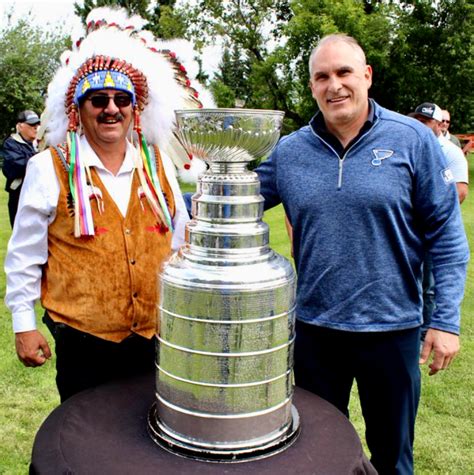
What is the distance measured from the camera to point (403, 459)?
206 centimetres

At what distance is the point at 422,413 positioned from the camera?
138 inches

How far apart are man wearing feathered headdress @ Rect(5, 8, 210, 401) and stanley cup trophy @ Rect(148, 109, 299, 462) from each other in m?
0.53

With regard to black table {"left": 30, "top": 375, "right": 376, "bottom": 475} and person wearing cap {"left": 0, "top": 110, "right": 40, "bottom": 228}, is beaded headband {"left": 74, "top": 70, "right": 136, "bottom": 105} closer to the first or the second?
black table {"left": 30, "top": 375, "right": 376, "bottom": 475}

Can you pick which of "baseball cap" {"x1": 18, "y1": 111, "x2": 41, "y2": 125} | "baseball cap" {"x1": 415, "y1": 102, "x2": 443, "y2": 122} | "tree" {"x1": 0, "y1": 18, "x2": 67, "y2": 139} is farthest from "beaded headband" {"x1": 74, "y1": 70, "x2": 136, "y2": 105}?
"tree" {"x1": 0, "y1": 18, "x2": 67, "y2": 139}

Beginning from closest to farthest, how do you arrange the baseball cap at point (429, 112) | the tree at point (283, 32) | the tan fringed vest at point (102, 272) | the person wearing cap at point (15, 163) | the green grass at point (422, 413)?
the tan fringed vest at point (102, 272), the green grass at point (422, 413), the baseball cap at point (429, 112), the person wearing cap at point (15, 163), the tree at point (283, 32)

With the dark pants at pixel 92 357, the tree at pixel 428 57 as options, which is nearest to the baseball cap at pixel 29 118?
the dark pants at pixel 92 357

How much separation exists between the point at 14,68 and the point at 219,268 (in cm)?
2736

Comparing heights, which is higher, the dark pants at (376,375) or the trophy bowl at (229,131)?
the trophy bowl at (229,131)

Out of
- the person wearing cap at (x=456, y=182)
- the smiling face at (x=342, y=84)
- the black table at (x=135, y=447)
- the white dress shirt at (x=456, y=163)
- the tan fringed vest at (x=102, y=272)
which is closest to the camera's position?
the black table at (x=135, y=447)

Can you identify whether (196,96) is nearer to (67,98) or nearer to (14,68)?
(67,98)

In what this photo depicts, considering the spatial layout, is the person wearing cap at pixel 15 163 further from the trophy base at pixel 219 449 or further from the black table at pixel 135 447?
the trophy base at pixel 219 449

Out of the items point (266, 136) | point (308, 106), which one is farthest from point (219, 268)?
point (308, 106)

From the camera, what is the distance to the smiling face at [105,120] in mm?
1956

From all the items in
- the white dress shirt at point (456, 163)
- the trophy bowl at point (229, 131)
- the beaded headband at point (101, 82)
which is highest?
the beaded headband at point (101, 82)
